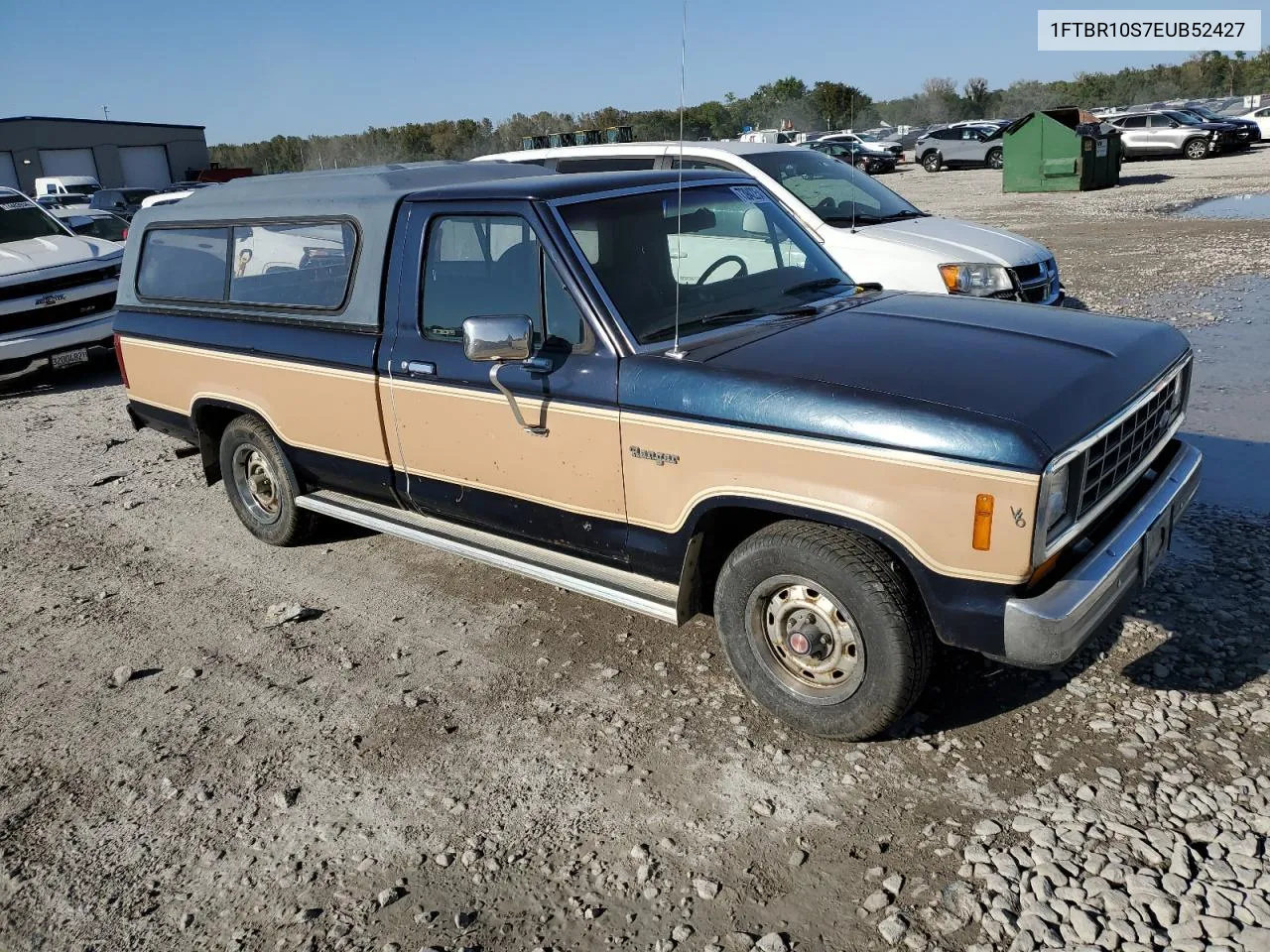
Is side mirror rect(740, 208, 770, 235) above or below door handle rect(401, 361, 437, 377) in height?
above

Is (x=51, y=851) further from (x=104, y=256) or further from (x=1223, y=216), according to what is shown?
(x=1223, y=216)

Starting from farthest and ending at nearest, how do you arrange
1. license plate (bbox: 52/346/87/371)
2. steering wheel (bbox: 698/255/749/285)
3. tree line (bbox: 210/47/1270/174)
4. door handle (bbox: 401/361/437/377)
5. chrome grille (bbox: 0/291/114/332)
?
tree line (bbox: 210/47/1270/174) → license plate (bbox: 52/346/87/371) → chrome grille (bbox: 0/291/114/332) → door handle (bbox: 401/361/437/377) → steering wheel (bbox: 698/255/749/285)

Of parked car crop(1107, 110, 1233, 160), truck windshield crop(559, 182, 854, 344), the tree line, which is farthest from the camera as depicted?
the tree line

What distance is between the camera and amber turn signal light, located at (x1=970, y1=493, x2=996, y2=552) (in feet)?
10.0

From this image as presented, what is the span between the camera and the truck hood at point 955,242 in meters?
7.73

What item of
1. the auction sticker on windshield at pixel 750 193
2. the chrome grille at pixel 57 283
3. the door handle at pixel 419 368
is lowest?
the chrome grille at pixel 57 283

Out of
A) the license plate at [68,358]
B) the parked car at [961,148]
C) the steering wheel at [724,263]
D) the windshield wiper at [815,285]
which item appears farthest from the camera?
the parked car at [961,148]

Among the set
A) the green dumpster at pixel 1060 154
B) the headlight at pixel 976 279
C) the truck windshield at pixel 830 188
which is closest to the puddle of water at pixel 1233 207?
the green dumpster at pixel 1060 154

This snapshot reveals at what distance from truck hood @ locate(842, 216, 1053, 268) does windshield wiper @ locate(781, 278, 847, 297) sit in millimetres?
3211

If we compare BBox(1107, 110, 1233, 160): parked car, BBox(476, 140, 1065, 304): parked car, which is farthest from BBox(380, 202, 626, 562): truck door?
BBox(1107, 110, 1233, 160): parked car

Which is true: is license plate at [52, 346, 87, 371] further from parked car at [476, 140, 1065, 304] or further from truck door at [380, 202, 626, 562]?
truck door at [380, 202, 626, 562]

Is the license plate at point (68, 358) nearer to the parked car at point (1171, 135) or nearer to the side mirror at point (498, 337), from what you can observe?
the side mirror at point (498, 337)

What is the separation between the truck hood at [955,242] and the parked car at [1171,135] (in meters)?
27.5

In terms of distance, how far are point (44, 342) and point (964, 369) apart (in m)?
9.41
